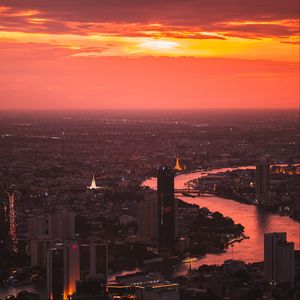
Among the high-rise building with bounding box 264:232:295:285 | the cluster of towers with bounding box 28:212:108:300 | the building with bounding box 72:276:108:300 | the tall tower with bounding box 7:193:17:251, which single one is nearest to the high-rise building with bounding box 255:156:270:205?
the tall tower with bounding box 7:193:17:251

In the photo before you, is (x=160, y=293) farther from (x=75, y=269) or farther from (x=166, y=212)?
(x=166, y=212)

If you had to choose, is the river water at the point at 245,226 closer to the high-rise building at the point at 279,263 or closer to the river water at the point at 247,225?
the river water at the point at 247,225

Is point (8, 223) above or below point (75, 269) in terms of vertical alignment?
below

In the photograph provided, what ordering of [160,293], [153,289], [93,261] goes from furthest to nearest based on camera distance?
[93,261] → [153,289] → [160,293]

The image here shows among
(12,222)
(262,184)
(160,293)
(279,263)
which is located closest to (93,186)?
(262,184)

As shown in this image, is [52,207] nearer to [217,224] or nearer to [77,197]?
[77,197]

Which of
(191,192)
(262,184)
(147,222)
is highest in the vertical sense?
(147,222)

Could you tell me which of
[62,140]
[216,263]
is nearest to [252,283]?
[216,263]

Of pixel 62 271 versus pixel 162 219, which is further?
pixel 162 219
